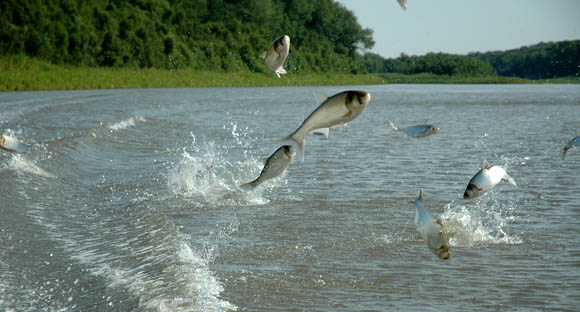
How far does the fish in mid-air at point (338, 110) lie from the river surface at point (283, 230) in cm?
85

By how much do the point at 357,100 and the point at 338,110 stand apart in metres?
0.14

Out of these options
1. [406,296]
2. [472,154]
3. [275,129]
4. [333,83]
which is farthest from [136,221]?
[333,83]

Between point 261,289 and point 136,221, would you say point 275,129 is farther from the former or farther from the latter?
point 261,289

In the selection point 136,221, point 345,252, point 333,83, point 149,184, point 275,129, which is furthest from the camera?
point 333,83

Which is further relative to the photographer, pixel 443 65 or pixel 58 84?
pixel 443 65

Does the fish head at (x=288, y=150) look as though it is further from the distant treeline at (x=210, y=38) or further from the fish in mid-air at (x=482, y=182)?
the distant treeline at (x=210, y=38)

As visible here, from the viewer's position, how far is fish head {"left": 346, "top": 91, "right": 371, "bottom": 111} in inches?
130

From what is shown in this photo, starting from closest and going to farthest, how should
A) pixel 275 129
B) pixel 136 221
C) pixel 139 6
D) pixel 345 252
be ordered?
pixel 345 252, pixel 136 221, pixel 275 129, pixel 139 6

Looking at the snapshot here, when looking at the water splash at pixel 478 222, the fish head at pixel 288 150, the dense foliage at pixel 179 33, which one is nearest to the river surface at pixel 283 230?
the water splash at pixel 478 222

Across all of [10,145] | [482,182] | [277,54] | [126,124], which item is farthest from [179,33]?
[482,182]

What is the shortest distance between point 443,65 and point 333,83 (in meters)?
30.8

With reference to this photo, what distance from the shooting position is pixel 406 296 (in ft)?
18.7

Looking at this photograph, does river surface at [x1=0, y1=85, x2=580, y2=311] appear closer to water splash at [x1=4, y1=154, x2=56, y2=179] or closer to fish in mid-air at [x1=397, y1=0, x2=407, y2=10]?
water splash at [x1=4, y1=154, x2=56, y2=179]

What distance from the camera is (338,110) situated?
11.2ft
